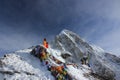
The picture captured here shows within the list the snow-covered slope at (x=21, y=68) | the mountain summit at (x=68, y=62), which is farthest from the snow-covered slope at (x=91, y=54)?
the snow-covered slope at (x=21, y=68)

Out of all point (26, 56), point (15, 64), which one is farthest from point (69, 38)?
point (15, 64)

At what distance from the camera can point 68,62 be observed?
4094 cm

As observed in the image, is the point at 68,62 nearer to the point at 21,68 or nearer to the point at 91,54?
the point at 91,54

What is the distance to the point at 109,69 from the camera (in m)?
42.3

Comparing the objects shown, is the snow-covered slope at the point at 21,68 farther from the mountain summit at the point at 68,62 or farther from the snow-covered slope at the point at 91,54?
the snow-covered slope at the point at 91,54

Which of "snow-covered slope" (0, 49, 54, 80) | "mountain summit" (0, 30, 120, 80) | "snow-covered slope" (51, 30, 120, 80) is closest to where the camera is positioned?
"snow-covered slope" (0, 49, 54, 80)

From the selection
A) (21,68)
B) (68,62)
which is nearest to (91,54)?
(68,62)

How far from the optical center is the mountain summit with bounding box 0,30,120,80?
2944 cm

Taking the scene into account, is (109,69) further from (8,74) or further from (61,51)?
(8,74)

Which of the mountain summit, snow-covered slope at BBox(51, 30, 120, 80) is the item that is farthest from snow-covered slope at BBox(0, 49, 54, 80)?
snow-covered slope at BBox(51, 30, 120, 80)

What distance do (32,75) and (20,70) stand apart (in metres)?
2.00

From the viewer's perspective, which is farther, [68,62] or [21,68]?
[68,62]

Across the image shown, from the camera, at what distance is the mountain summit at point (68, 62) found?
29.4 metres

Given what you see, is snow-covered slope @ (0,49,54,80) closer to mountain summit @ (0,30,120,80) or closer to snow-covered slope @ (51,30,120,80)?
mountain summit @ (0,30,120,80)
